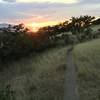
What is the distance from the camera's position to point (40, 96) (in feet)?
39.5

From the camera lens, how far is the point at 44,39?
120 ft

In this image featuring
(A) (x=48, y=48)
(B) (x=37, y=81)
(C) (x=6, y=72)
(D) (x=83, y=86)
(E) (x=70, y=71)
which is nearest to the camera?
(D) (x=83, y=86)

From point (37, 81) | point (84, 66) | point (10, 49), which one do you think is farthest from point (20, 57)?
point (37, 81)

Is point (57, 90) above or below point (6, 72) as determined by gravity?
above

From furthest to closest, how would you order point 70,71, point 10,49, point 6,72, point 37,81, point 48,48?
1. point 48,48
2. point 10,49
3. point 6,72
4. point 70,71
5. point 37,81

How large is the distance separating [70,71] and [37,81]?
2614mm

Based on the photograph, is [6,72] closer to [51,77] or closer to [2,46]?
[2,46]

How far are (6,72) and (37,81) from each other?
9.01 m

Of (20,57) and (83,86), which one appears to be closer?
(83,86)

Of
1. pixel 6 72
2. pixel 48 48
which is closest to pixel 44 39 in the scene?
pixel 48 48

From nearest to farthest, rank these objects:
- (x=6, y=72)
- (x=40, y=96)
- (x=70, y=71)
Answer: (x=40, y=96)
(x=70, y=71)
(x=6, y=72)

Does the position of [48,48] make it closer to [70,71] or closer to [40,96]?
[70,71]

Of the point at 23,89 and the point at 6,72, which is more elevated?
the point at 23,89

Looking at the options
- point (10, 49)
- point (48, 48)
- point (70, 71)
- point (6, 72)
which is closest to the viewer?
point (70, 71)
